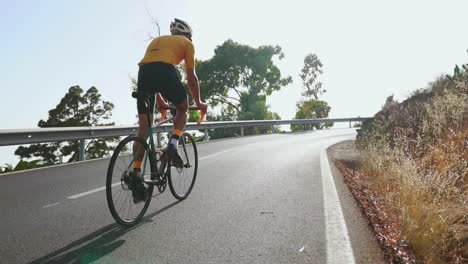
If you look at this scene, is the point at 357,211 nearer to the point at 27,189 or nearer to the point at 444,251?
the point at 444,251

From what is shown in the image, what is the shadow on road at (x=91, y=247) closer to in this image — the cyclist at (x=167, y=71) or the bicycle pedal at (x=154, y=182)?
the bicycle pedal at (x=154, y=182)

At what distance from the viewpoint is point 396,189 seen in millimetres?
4617

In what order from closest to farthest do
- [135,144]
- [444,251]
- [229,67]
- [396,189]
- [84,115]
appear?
[444,251] → [135,144] → [396,189] → [84,115] → [229,67]

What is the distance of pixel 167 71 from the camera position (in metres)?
3.77

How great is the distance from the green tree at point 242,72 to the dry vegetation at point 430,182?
26289 millimetres

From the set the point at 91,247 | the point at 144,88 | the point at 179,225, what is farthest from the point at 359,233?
the point at 144,88

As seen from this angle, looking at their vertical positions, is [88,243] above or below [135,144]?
below

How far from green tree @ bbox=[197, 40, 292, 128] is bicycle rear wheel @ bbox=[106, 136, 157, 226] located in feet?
103

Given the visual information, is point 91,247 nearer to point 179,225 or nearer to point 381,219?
point 179,225

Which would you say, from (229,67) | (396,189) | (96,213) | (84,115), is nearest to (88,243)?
(96,213)

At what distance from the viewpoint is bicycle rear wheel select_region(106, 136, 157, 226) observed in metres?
3.27

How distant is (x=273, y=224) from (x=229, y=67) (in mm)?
33637

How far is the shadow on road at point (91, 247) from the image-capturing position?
8.24 feet

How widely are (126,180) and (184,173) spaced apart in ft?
5.71
